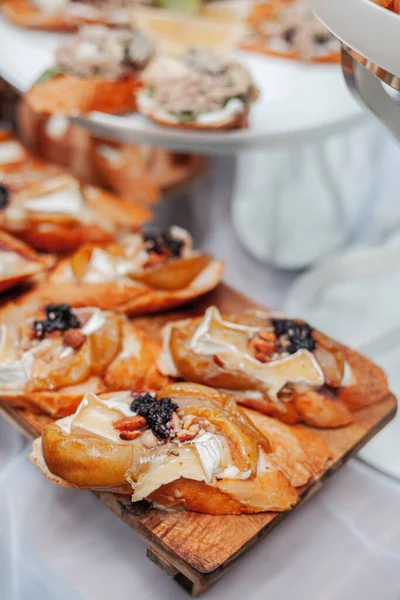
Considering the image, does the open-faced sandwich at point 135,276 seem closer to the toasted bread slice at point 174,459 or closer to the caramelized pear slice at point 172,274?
the caramelized pear slice at point 172,274

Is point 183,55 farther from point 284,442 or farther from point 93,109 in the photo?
point 284,442

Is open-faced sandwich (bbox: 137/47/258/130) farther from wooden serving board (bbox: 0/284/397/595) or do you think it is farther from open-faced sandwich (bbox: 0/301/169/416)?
wooden serving board (bbox: 0/284/397/595)

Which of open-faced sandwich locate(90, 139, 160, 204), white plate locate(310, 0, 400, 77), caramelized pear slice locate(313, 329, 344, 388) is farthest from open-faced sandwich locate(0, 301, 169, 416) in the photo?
open-faced sandwich locate(90, 139, 160, 204)

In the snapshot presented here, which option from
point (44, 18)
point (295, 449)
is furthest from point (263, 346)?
point (44, 18)

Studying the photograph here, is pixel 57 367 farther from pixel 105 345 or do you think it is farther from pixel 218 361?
pixel 218 361

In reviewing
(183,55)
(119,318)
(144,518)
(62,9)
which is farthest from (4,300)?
(62,9)

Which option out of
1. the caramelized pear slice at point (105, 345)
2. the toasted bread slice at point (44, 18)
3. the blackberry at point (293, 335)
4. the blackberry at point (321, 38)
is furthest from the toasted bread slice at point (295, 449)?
the toasted bread slice at point (44, 18)

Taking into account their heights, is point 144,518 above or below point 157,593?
above
